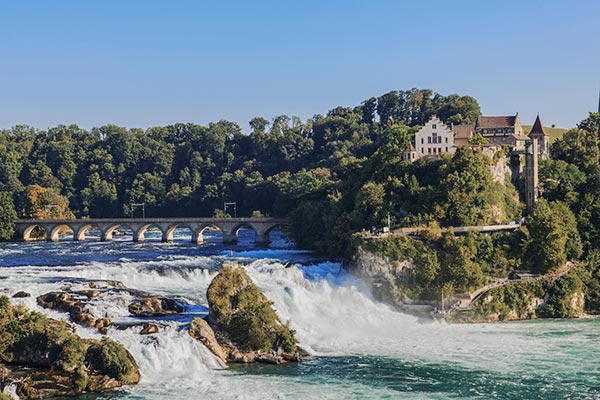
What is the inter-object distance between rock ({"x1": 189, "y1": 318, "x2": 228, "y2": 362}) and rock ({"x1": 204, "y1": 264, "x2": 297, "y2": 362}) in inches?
22.2

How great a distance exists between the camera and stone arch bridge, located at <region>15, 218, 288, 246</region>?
98.5m

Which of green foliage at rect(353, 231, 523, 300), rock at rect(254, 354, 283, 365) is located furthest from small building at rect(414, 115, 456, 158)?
rock at rect(254, 354, 283, 365)

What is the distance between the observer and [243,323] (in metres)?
47.6

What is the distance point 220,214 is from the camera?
12675 centimetres

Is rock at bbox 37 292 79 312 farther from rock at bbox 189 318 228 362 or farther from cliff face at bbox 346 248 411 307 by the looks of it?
cliff face at bbox 346 248 411 307

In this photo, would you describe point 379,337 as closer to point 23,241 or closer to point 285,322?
point 285,322

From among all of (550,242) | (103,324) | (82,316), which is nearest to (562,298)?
(550,242)

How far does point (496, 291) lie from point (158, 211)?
92930 millimetres

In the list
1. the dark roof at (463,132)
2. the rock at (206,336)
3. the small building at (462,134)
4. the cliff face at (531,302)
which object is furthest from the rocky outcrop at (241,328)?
the dark roof at (463,132)

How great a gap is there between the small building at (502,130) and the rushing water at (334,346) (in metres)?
26.8

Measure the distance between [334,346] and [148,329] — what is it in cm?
1222

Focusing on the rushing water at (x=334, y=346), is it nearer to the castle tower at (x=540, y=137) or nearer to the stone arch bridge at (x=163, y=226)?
the stone arch bridge at (x=163, y=226)

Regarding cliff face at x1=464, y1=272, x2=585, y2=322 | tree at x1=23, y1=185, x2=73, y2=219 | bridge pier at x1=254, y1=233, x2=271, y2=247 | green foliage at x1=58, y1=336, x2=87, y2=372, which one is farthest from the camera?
tree at x1=23, y1=185, x2=73, y2=219

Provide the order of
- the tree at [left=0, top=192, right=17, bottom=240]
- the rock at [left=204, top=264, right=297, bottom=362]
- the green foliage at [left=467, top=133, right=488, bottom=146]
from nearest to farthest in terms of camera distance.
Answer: the rock at [left=204, top=264, right=297, bottom=362]
the green foliage at [left=467, top=133, right=488, bottom=146]
the tree at [left=0, top=192, right=17, bottom=240]
